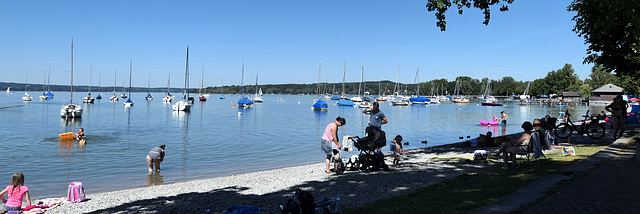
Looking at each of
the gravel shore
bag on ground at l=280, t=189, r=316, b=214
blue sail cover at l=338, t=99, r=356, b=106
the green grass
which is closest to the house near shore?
blue sail cover at l=338, t=99, r=356, b=106

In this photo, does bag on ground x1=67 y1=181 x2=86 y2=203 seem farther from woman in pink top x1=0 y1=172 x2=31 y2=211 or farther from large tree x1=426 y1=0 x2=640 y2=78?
large tree x1=426 y1=0 x2=640 y2=78

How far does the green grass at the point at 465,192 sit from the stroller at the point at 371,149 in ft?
8.20

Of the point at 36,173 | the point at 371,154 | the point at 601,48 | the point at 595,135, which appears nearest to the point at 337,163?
the point at 371,154

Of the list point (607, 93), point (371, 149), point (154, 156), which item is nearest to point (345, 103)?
point (607, 93)

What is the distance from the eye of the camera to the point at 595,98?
126438 mm

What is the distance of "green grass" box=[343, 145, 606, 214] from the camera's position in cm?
654

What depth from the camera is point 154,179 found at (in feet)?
50.7

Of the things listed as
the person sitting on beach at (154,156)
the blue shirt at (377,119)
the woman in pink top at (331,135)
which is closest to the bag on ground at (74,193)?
the person sitting on beach at (154,156)

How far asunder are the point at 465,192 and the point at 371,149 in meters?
4.27

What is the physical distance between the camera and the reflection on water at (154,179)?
48.2 ft

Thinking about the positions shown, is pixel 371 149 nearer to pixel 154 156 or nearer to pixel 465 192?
pixel 465 192

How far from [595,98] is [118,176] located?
147644mm

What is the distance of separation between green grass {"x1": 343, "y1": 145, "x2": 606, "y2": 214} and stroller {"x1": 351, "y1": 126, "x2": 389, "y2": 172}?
98.3 inches

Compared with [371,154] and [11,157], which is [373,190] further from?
[11,157]
